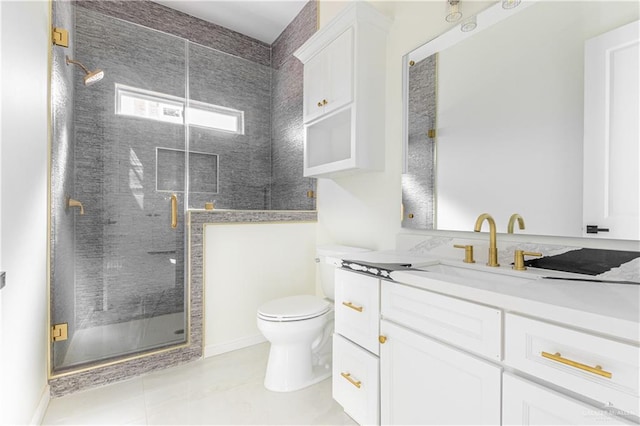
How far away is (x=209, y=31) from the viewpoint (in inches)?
118

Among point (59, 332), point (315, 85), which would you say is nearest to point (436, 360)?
point (315, 85)

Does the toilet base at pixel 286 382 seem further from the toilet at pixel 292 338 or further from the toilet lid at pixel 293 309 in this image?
the toilet lid at pixel 293 309

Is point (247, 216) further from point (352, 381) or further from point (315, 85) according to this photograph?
point (352, 381)

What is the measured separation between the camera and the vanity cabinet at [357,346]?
1.31 meters

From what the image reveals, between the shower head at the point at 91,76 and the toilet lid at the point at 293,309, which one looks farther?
the shower head at the point at 91,76

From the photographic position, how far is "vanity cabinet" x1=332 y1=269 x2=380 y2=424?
1.31m

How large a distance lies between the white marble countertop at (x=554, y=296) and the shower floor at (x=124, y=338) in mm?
1698

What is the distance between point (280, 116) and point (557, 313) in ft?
9.56

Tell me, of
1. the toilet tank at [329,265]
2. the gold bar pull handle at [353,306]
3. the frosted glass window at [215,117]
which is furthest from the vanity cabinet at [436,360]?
the frosted glass window at [215,117]

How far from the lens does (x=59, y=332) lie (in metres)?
1.74

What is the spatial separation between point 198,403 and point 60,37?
2166 millimetres

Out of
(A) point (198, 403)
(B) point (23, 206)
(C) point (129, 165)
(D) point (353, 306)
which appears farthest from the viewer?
(C) point (129, 165)

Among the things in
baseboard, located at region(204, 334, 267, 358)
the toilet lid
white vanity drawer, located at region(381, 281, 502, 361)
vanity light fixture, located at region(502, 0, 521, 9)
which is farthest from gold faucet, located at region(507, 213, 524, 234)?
baseboard, located at region(204, 334, 267, 358)

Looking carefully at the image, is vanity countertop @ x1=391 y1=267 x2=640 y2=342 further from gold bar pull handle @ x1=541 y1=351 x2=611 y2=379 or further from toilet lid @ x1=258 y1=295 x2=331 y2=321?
toilet lid @ x1=258 y1=295 x2=331 y2=321
